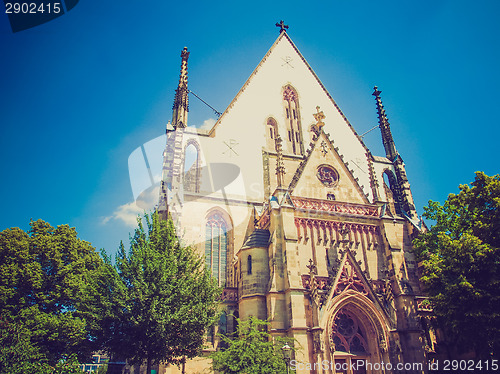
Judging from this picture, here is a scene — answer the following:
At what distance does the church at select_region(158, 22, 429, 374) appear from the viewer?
755 inches

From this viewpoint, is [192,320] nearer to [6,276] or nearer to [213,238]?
[213,238]

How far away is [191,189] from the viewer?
85.5ft

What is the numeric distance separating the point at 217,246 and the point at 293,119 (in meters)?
13.8

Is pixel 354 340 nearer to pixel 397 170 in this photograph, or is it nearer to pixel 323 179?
pixel 323 179

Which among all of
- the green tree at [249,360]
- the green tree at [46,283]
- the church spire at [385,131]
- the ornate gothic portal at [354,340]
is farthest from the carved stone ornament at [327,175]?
the green tree at [46,283]

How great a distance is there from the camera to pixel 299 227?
21.9 metres

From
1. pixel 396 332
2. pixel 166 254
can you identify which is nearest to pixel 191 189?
pixel 166 254

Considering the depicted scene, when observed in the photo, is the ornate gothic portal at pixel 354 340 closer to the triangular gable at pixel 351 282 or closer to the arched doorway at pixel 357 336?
the arched doorway at pixel 357 336

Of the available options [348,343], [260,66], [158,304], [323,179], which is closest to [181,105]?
[260,66]

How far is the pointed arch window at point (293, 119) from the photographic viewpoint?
1172 inches

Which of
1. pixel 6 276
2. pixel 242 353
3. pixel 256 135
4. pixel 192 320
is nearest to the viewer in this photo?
pixel 242 353

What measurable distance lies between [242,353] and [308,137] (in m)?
20.2

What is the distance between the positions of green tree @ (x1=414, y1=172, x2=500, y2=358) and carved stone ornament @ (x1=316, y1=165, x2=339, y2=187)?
7990 mm

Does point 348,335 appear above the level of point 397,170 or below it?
below
